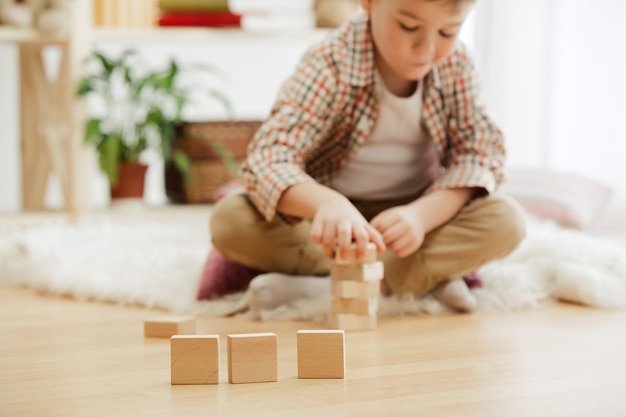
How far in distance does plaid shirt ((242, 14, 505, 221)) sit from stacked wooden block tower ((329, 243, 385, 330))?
17cm

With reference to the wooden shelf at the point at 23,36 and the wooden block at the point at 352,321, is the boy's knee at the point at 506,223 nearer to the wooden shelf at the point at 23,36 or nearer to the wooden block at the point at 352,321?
the wooden block at the point at 352,321

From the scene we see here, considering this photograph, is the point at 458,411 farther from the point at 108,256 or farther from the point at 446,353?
the point at 108,256

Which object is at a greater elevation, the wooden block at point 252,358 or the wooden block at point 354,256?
the wooden block at point 354,256

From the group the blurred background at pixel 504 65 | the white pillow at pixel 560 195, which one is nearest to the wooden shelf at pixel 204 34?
the blurred background at pixel 504 65

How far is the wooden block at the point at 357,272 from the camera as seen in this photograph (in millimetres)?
1303

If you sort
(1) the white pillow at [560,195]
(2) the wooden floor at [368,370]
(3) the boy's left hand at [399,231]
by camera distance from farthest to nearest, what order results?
1. (1) the white pillow at [560,195]
2. (3) the boy's left hand at [399,231]
3. (2) the wooden floor at [368,370]

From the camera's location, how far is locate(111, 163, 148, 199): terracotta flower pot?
253 cm

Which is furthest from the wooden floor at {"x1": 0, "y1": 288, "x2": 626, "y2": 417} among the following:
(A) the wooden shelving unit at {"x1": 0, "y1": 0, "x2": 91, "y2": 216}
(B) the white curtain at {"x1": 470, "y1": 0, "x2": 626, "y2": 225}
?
(B) the white curtain at {"x1": 470, "y1": 0, "x2": 626, "y2": 225}

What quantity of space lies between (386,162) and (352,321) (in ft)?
1.19

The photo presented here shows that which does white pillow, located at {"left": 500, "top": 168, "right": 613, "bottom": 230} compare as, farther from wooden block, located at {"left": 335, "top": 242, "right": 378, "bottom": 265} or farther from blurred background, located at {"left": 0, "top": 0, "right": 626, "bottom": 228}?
wooden block, located at {"left": 335, "top": 242, "right": 378, "bottom": 265}

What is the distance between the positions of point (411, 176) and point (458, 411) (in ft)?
2.55

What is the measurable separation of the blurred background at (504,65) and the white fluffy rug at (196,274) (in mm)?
538

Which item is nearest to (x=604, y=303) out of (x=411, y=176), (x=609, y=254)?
(x=609, y=254)

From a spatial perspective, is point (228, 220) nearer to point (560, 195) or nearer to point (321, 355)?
point (321, 355)
